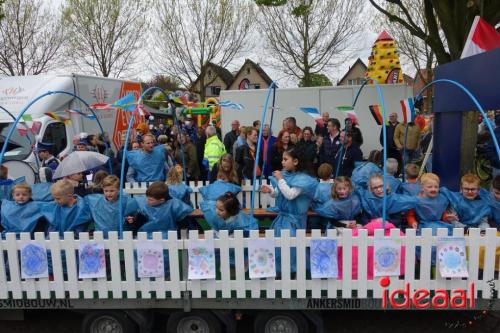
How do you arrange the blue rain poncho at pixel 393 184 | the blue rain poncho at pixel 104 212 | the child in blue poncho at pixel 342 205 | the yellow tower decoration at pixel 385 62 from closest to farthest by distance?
the blue rain poncho at pixel 104 212 < the child in blue poncho at pixel 342 205 < the blue rain poncho at pixel 393 184 < the yellow tower decoration at pixel 385 62

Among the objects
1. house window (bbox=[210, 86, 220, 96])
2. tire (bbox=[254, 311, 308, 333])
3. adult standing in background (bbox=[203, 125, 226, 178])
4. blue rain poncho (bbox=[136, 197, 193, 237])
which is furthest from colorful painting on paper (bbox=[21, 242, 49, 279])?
house window (bbox=[210, 86, 220, 96])

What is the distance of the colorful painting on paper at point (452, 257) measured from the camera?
10.8 feet

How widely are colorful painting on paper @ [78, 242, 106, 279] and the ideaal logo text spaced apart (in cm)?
227

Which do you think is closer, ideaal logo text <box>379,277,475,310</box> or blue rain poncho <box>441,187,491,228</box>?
ideaal logo text <box>379,277,475,310</box>

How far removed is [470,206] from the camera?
3971mm

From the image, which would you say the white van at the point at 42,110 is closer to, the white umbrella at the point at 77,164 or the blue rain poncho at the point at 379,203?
the white umbrella at the point at 77,164

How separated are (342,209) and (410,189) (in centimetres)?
102

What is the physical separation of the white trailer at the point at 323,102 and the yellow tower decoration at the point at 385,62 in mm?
1563

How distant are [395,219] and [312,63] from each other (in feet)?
71.4

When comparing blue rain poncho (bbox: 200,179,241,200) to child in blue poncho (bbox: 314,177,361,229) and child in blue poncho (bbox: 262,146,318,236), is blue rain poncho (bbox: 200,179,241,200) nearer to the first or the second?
child in blue poncho (bbox: 262,146,318,236)

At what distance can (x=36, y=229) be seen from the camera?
157 inches

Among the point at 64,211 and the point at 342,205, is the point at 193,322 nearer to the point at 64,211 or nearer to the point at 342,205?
the point at 64,211

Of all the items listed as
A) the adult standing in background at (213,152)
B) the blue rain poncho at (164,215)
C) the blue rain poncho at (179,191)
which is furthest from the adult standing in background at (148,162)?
the blue rain poncho at (164,215)

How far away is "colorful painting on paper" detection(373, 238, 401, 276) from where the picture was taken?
3.33 meters
